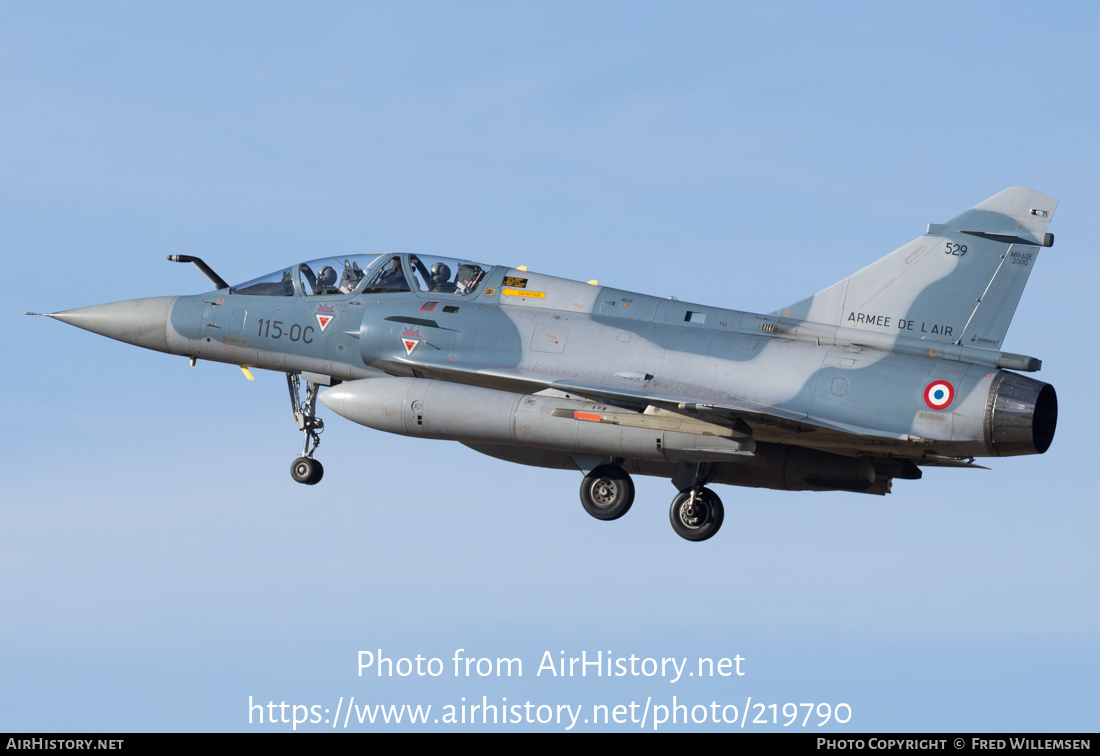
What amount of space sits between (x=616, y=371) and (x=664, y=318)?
1155 millimetres

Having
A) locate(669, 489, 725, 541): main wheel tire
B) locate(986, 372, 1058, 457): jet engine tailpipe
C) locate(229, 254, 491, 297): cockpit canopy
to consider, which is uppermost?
locate(229, 254, 491, 297): cockpit canopy

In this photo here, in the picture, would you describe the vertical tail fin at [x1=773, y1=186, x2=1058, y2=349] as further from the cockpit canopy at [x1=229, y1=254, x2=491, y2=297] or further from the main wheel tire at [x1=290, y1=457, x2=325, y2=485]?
the main wheel tire at [x1=290, y1=457, x2=325, y2=485]

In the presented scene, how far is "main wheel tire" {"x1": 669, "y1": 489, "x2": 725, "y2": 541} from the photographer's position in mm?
20812

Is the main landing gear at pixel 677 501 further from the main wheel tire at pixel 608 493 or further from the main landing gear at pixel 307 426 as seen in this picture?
the main landing gear at pixel 307 426

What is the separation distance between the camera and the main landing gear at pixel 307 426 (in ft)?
73.5

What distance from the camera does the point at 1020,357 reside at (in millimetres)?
18641

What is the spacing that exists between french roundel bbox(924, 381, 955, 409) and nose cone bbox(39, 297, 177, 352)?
11.5 meters

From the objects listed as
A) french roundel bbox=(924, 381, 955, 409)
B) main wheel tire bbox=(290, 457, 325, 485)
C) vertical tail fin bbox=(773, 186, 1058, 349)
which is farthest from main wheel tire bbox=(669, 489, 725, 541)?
main wheel tire bbox=(290, 457, 325, 485)

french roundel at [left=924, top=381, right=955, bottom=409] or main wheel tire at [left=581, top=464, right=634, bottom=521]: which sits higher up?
french roundel at [left=924, top=381, right=955, bottom=409]

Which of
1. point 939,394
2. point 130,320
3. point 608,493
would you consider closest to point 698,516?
point 608,493

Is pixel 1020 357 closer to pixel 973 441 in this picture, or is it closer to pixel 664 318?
pixel 973 441

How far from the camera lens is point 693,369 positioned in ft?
65.3

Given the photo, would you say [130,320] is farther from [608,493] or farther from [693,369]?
[693,369]

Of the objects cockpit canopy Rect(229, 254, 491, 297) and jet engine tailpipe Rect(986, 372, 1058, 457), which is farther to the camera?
cockpit canopy Rect(229, 254, 491, 297)
